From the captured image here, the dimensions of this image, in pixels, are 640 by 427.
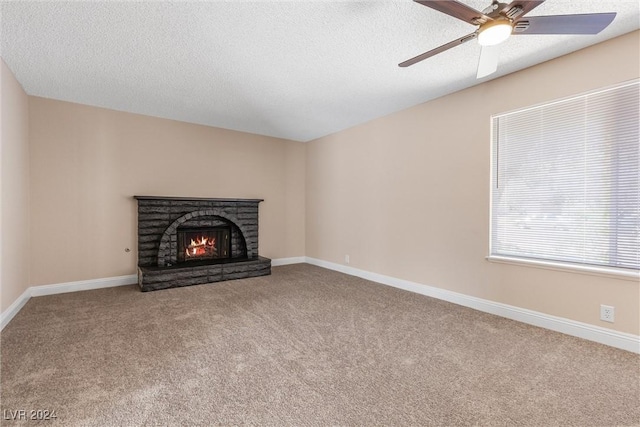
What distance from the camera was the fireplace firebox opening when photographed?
4.97 m

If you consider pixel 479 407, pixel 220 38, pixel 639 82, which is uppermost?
pixel 220 38

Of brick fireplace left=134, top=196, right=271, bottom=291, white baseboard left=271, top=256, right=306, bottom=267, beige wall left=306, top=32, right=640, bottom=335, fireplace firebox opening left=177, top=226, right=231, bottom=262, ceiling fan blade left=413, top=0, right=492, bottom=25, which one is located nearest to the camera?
ceiling fan blade left=413, top=0, right=492, bottom=25

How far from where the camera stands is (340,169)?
18.2 ft

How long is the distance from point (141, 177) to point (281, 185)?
2504mm

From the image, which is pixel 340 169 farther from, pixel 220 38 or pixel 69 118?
pixel 69 118

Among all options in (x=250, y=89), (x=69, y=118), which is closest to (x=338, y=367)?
(x=250, y=89)

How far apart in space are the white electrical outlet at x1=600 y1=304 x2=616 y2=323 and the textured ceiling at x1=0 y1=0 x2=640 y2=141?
233 centimetres

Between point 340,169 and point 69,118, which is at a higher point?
point 69,118

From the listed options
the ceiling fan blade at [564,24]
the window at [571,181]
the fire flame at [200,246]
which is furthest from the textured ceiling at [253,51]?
the fire flame at [200,246]

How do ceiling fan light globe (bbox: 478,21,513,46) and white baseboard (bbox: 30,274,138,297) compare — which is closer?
ceiling fan light globe (bbox: 478,21,513,46)

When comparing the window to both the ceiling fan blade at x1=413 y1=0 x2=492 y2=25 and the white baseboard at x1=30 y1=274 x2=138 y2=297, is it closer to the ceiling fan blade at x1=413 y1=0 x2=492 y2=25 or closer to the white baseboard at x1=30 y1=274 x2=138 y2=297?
the ceiling fan blade at x1=413 y1=0 x2=492 y2=25

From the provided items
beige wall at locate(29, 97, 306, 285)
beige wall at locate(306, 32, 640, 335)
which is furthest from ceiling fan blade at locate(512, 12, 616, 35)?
beige wall at locate(29, 97, 306, 285)

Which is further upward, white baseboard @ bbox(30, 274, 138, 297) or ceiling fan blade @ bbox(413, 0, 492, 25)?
ceiling fan blade @ bbox(413, 0, 492, 25)

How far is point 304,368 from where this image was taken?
218cm
